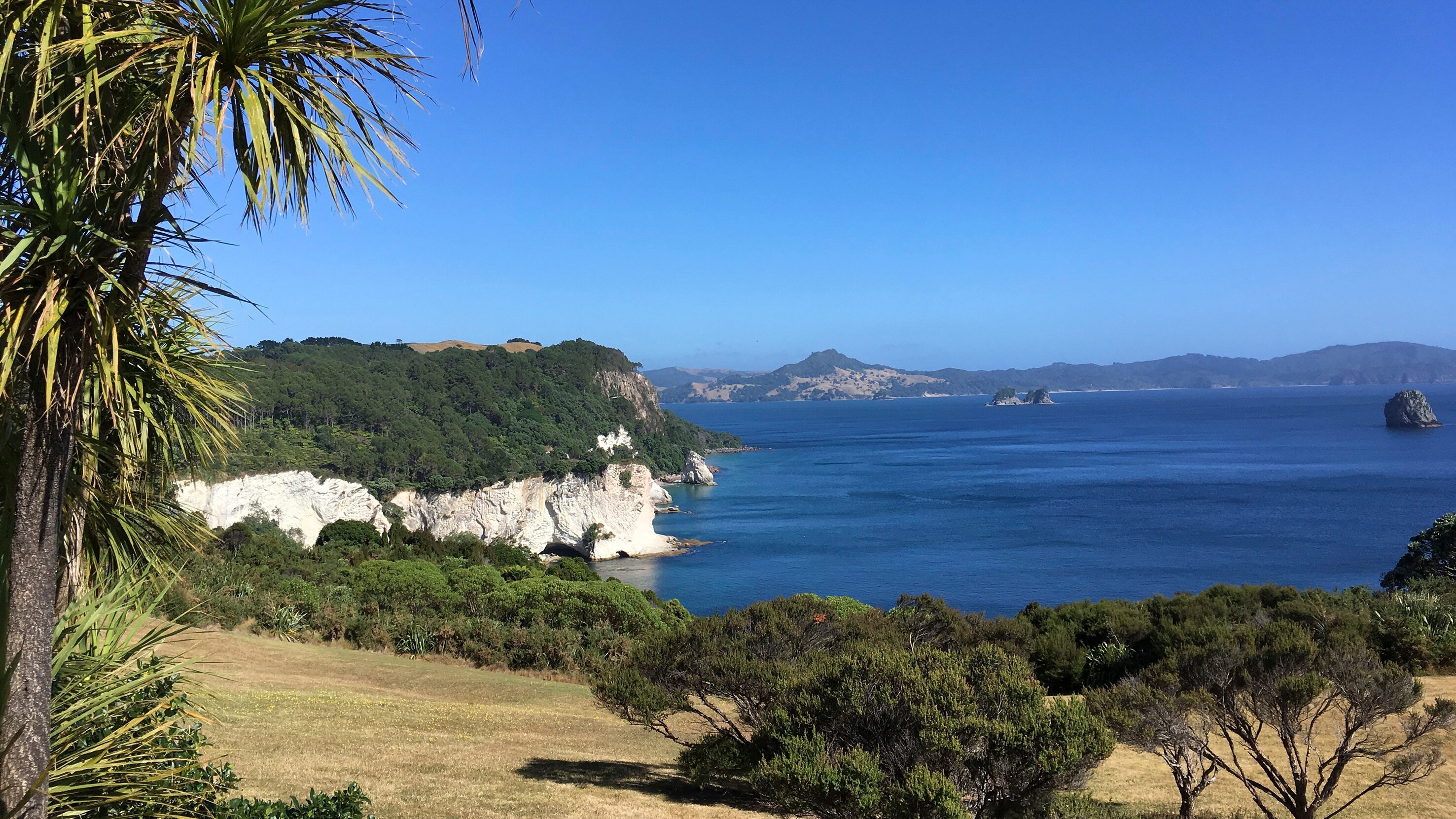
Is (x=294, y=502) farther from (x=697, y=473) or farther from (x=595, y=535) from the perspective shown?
(x=697, y=473)

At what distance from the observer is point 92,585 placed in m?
3.51

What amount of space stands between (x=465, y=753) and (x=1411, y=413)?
155 m

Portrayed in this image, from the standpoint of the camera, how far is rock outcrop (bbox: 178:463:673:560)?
5338 cm

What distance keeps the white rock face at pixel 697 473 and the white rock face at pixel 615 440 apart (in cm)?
844

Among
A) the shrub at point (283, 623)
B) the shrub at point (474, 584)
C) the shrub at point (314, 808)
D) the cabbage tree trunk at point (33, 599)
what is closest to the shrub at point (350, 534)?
the shrub at point (474, 584)

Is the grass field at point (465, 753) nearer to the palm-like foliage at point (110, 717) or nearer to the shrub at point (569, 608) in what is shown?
the palm-like foliage at point (110, 717)

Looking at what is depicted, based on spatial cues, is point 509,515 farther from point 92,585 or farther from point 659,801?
point 92,585

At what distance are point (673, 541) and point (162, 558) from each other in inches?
2462

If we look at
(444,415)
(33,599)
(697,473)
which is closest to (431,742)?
(33,599)

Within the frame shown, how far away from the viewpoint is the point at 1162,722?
28.1ft

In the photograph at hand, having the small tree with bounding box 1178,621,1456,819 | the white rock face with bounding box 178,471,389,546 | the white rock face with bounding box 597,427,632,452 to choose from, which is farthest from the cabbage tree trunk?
the white rock face with bounding box 597,427,632,452

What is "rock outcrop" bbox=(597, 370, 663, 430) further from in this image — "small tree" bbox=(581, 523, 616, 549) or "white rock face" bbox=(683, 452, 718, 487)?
"small tree" bbox=(581, 523, 616, 549)

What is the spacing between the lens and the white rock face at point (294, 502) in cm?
4547

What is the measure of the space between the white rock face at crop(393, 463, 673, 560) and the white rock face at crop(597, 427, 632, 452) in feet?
76.3
